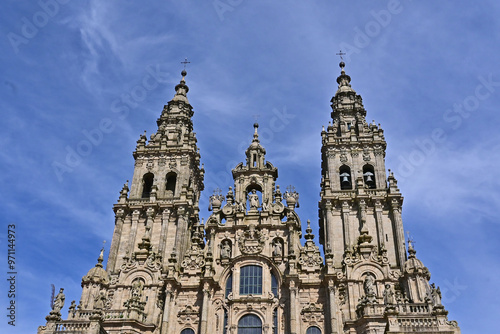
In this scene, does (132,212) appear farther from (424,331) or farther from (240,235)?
(424,331)

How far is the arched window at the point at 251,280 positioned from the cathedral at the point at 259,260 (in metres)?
0.07

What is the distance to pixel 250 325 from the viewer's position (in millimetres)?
33344

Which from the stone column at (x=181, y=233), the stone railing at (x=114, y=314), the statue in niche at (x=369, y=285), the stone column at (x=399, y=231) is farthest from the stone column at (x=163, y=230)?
the stone column at (x=399, y=231)

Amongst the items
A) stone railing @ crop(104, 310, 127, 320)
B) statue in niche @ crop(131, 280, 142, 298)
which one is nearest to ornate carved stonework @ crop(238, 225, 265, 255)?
statue in niche @ crop(131, 280, 142, 298)

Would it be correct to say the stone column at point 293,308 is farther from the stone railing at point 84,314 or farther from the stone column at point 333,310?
the stone railing at point 84,314

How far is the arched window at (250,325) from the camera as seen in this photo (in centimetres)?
3322

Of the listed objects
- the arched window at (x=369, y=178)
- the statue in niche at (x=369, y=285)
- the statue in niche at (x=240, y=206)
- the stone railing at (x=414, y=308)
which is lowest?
the stone railing at (x=414, y=308)

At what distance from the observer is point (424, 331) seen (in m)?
27.8

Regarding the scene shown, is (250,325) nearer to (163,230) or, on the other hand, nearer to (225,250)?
(225,250)

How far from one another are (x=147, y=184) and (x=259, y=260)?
13617 mm

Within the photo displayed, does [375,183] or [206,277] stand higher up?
[375,183]

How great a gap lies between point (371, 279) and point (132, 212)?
1891 centimetres

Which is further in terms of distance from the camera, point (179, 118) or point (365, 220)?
point (179, 118)

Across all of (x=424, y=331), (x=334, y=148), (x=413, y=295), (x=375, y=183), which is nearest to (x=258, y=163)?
(x=334, y=148)
